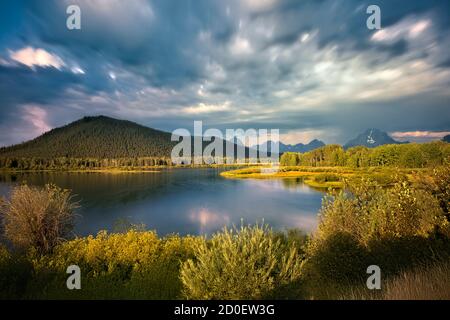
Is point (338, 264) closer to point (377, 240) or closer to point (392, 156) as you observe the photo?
point (377, 240)

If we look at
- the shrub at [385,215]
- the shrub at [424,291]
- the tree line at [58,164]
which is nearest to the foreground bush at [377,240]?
the shrub at [385,215]

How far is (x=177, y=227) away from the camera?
118 feet

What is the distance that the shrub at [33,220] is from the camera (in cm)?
1736

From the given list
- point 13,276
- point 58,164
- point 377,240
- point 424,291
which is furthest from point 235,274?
point 58,164

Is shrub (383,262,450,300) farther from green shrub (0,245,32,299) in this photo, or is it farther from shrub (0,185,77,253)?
shrub (0,185,77,253)

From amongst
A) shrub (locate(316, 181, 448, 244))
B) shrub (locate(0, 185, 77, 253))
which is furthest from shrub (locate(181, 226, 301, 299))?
shrub (locate(0, 185, 77, 253))

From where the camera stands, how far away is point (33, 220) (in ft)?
57.9

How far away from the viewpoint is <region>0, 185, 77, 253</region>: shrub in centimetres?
1736

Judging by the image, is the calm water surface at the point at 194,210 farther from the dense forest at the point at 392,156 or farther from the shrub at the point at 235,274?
the dense forest at the point at 392,156

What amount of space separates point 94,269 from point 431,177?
18.1m

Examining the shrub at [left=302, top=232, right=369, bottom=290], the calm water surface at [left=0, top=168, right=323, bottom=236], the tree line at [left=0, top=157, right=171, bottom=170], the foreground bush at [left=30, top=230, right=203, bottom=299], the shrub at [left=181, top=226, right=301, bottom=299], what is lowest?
the calm water surface at [left=0, top=168, right=323, bottom=236]

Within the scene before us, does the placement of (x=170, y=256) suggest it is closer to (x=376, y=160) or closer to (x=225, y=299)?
(x=225, y=299)
